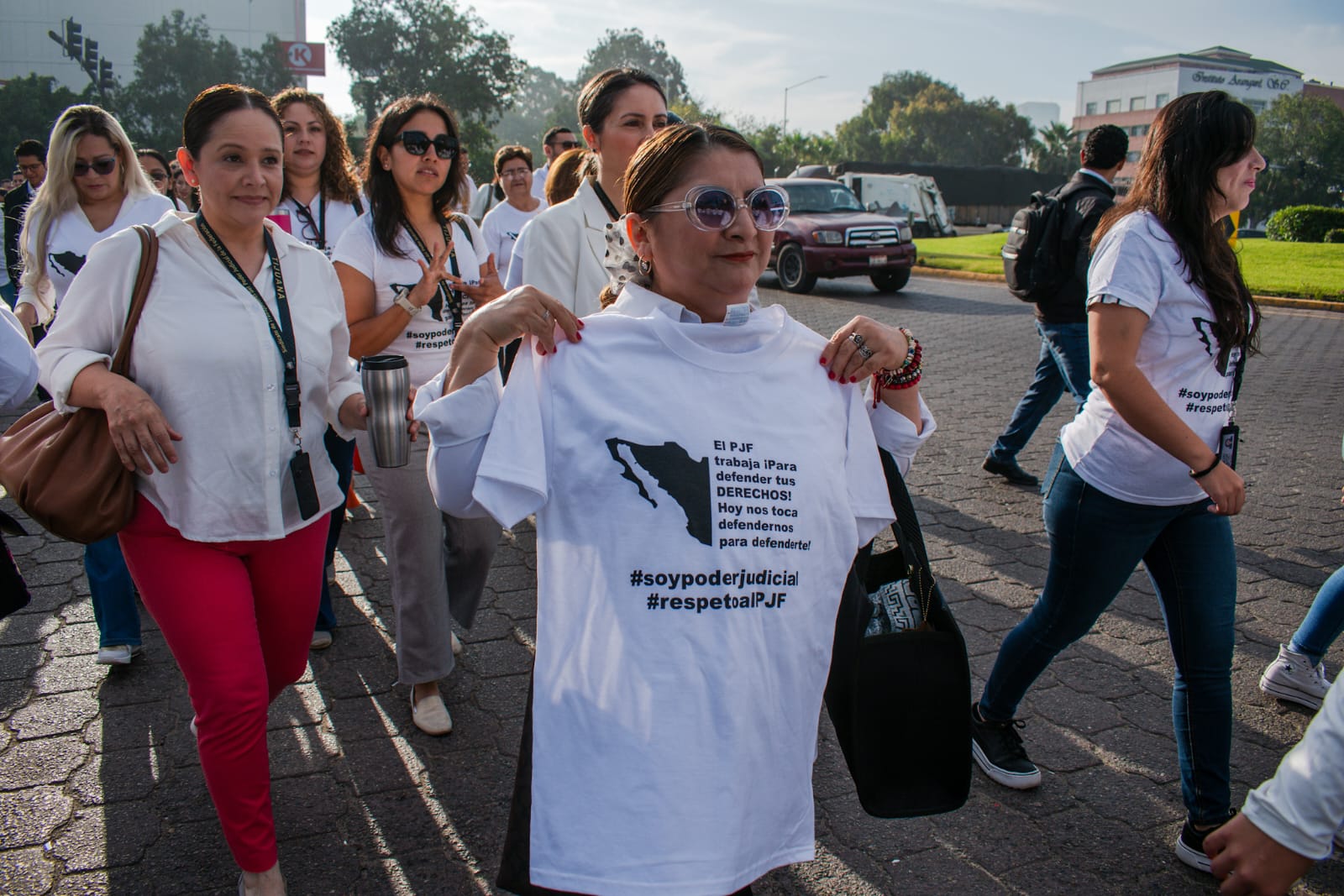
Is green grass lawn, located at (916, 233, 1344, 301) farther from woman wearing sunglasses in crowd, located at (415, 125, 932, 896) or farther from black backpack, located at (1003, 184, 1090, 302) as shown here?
woman wearing sunglasses in crowd, located at (415, 125, 932, 896)

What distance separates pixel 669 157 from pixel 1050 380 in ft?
16.8

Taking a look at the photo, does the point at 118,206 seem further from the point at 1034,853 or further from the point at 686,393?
the point at 1034,853

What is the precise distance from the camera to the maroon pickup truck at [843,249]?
1684cm

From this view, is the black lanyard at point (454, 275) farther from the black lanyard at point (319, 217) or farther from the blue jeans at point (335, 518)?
the black lanyard at point (319, 217)

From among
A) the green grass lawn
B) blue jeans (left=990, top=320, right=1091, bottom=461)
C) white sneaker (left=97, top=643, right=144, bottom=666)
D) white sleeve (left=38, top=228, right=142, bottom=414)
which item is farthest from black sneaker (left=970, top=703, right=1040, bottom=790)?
the green grass lawn

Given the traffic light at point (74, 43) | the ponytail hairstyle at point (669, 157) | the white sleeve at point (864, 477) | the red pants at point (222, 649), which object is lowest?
the red pants at point (222, 649)

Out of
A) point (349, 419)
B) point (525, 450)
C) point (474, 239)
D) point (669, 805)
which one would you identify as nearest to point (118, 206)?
point (474, 239)

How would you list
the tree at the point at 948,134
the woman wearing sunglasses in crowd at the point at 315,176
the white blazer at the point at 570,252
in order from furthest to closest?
the tree at the point at 948,134 → the woman wearing sunglasses in crowd at the point at 315,176 → the white blazer at the point at 570,252

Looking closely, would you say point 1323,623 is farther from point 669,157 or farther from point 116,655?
point 116,655

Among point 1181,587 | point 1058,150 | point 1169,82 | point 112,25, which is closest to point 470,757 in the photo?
point 1181,587

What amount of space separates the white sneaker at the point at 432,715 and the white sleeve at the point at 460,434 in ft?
6.57

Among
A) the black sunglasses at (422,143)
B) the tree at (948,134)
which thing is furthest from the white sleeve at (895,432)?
the tree at (948,134)

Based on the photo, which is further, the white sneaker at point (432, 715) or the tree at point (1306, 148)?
the tree at point (1306, 148)

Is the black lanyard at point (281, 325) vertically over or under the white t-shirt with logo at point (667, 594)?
over
